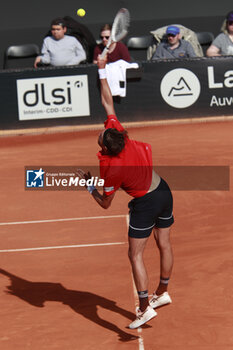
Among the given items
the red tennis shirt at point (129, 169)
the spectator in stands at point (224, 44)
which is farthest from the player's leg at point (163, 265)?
the spectator in stands at point (224, 44)

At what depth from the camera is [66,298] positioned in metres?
8.15

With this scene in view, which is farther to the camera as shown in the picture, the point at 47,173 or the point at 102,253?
the point at 47,173

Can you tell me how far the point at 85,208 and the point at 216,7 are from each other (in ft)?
37.8

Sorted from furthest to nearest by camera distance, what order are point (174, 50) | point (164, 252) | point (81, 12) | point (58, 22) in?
point (81, 12), point (174, 50), point (58, 22), point (164, 252)

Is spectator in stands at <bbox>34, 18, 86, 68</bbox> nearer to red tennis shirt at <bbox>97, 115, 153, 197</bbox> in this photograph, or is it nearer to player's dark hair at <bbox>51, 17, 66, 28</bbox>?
player's dark hair at <bbox>51, 17, 66, 28</bbox>

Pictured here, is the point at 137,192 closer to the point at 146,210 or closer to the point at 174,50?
the point at 146,210

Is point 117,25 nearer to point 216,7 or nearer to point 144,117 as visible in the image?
point 144,117

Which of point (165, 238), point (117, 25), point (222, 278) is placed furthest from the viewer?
point (117, 25)

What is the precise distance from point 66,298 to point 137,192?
1.92m

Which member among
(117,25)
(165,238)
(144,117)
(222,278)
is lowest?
(144,117)

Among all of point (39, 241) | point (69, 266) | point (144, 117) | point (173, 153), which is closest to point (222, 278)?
point (69, 266)

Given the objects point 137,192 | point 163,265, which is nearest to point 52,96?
point 163,265

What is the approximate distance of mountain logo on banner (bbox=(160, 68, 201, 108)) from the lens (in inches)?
687

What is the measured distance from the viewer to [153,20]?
21.0 metres
